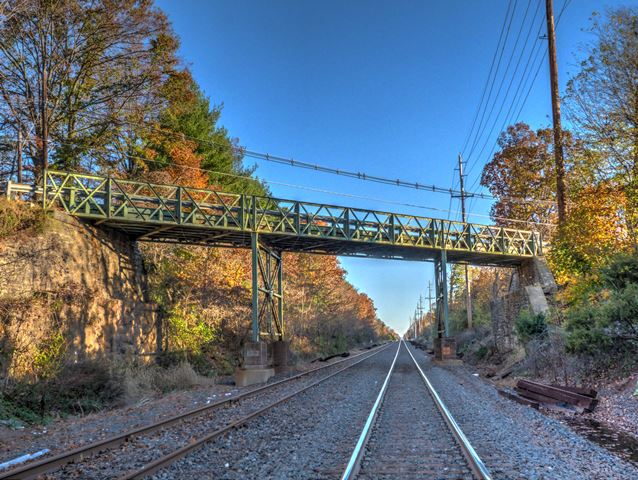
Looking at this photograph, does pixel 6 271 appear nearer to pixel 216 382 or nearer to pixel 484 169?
pixel 216 382

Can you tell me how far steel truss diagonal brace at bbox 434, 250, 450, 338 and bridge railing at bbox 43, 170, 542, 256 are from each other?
1179 mm

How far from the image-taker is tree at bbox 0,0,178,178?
22.3 m

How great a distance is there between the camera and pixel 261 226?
2195 centimetres

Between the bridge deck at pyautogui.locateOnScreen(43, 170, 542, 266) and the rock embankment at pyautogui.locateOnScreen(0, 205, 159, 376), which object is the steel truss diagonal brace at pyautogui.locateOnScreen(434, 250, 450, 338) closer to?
the bridge deck at pyautogui.locateOnScreen(43, 170, 542, 266)

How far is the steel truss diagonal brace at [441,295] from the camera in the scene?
2841cm

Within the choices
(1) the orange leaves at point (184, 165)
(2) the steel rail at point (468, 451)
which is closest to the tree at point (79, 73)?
(1) the orange leaves at point (184, 165)

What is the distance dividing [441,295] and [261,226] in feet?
46.2

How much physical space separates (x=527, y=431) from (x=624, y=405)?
370cm

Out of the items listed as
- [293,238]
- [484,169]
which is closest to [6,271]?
[293,238]

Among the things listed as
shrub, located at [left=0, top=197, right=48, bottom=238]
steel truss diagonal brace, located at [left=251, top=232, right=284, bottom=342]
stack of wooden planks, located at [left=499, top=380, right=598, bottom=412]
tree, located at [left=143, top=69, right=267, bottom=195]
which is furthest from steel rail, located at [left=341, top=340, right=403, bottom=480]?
tree, located at [left=143, top=69, right=267, bottom=195]

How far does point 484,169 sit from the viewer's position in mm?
37625

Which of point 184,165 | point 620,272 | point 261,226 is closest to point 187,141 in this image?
point 184,165

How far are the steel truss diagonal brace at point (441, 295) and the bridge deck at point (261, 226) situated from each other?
2.13 ft

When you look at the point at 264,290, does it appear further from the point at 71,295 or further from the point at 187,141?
the point at 187,141
